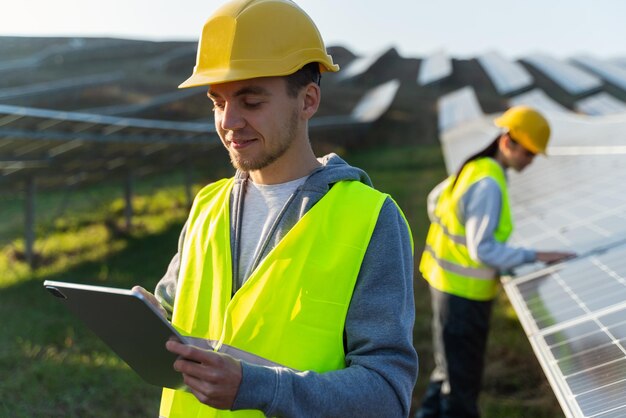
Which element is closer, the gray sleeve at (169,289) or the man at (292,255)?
the man at (292,255)

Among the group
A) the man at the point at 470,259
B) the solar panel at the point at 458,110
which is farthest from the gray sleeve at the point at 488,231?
the solar panel at the point at 458,110

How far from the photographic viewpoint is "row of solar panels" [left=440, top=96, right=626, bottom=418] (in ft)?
10.7

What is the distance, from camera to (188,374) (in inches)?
66.3

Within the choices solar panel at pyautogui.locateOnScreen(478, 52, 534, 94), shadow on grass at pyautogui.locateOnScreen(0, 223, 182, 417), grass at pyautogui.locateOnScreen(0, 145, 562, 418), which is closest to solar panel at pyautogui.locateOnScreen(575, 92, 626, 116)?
solar panel at pyautogui.locateOnScreen(478, 52, 534, 94)

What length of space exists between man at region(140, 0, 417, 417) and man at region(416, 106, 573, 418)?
264 centimetres

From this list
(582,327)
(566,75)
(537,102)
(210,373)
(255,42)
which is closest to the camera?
(210,373)

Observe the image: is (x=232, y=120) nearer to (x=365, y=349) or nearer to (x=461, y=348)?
(x=365, y=349)

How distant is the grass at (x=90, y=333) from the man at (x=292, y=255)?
346 cm

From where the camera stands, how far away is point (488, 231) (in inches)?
179

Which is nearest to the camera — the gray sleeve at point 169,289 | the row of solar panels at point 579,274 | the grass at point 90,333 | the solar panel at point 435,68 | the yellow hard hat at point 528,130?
the gray sleeve at point 169,289

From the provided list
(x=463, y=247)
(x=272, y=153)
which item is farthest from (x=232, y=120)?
(x=463, y=247)

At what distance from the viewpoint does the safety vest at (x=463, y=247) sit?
4695mm

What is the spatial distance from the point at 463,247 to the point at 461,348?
629 mm

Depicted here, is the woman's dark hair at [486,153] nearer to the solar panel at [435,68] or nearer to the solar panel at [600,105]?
the solar panel at [600,105]
